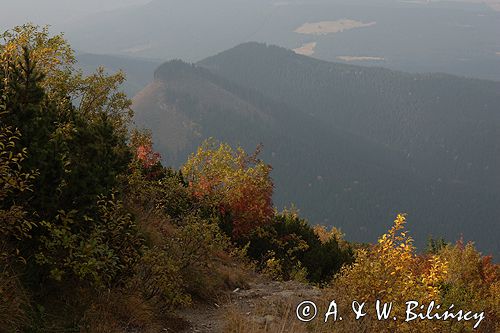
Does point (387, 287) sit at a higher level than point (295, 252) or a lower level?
higher

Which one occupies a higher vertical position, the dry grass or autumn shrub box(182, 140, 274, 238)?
the dry grass

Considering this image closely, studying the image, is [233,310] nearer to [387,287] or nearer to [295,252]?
[387,287]

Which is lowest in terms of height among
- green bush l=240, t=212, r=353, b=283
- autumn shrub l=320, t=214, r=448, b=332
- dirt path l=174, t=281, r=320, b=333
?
green bush l=240, t=212, r=353, b=283

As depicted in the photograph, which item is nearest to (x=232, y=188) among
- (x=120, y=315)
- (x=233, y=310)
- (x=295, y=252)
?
(x=295, y=252)

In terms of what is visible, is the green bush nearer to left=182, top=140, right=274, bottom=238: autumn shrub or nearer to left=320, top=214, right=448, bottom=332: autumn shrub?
left=182, top=140, right=274, bottom=238: autumn shrub

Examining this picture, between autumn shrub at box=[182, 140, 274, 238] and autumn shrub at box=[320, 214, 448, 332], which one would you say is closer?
autumn shrub at box=[320, 214, 448, 332]

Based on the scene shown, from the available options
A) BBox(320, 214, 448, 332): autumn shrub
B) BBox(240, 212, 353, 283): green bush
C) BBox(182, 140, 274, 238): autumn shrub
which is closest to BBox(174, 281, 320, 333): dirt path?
BBox(320, 214, 448, 332): autumn shrub
